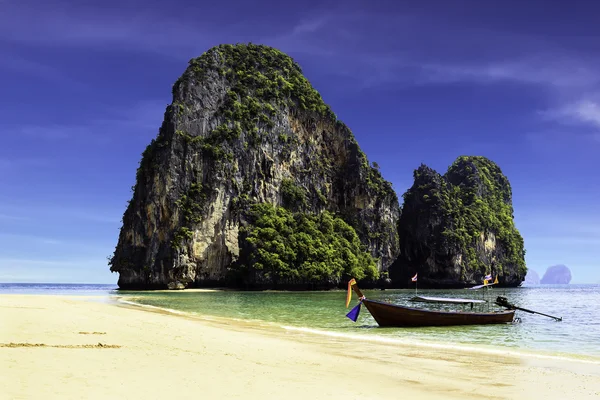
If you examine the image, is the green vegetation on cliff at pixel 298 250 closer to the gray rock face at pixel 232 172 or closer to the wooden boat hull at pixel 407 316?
the gray rock face at pixel 232 172

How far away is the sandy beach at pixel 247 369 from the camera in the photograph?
21.5 ft

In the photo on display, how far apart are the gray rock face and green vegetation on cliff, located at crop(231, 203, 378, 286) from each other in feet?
9.42

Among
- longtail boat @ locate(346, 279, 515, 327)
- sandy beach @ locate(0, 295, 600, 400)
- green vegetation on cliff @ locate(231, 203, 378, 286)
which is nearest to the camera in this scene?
sandy beach @ locate(0, 295, 600, 400)

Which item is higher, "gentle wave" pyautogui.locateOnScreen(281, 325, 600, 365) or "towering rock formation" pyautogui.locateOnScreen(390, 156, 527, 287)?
"towering rock formation" pyautogui.locateOnScreen(390, 156, 527, 287)

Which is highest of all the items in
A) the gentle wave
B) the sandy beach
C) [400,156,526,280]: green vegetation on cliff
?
[400,156,526,280]: green vegetation on cliff

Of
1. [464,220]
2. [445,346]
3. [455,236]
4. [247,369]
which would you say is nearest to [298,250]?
[455,236]

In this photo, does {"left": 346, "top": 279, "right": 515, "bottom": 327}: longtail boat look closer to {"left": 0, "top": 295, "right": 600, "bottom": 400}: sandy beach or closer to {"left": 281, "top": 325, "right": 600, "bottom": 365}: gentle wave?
{"left": 281, "top": 325, "right": 600, "bottom": 365}: gentle wave

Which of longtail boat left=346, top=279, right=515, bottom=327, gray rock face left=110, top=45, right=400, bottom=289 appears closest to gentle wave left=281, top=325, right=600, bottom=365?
longtail boat left=346, top=279, right=515, bottom=327

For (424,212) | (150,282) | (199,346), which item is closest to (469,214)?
(424,212)

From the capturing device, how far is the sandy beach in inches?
258

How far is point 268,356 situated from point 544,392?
5.54 m

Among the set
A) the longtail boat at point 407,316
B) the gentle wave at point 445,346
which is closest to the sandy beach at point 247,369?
the gentle wave at point 445,346

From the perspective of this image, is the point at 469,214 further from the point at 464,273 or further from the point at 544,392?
the point at 544,392

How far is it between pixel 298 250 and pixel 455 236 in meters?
43.5
